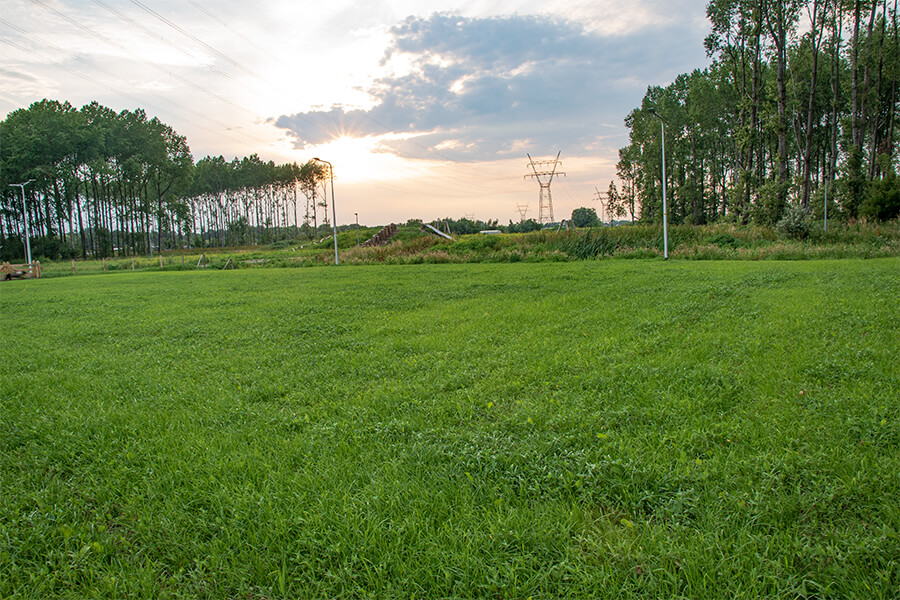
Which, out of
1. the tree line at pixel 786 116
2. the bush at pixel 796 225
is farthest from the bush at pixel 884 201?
the bush at pixel 796 225

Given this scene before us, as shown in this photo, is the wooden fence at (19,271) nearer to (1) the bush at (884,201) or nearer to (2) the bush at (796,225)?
(2) the bush at (796,225)

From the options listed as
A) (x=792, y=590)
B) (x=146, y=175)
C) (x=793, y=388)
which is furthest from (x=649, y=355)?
(x=146, y=175)

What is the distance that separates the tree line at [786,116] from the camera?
30922 millimetres

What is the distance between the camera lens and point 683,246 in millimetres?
25906

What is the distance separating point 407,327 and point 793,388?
532 cm

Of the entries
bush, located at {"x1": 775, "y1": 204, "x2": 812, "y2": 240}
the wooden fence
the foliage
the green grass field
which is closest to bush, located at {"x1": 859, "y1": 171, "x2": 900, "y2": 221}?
bush, located at {"x1": 775, "y1": 204, "x2": 812, "y2": 240}

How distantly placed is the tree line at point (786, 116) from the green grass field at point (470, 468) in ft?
76.2

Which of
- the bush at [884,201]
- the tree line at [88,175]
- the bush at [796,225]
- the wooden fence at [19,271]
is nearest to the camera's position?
the bush at [796,225]

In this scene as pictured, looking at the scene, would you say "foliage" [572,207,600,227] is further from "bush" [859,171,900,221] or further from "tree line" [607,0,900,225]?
"bush" [859,171,900,221]

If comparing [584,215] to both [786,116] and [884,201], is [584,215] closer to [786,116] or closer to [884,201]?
[786,116]

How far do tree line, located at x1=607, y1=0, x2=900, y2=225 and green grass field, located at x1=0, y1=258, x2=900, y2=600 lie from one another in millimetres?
23216

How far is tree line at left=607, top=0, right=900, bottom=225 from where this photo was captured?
101 ft

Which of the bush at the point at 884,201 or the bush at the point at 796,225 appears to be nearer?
the bush at the point at 796,225

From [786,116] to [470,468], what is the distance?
4648cm
